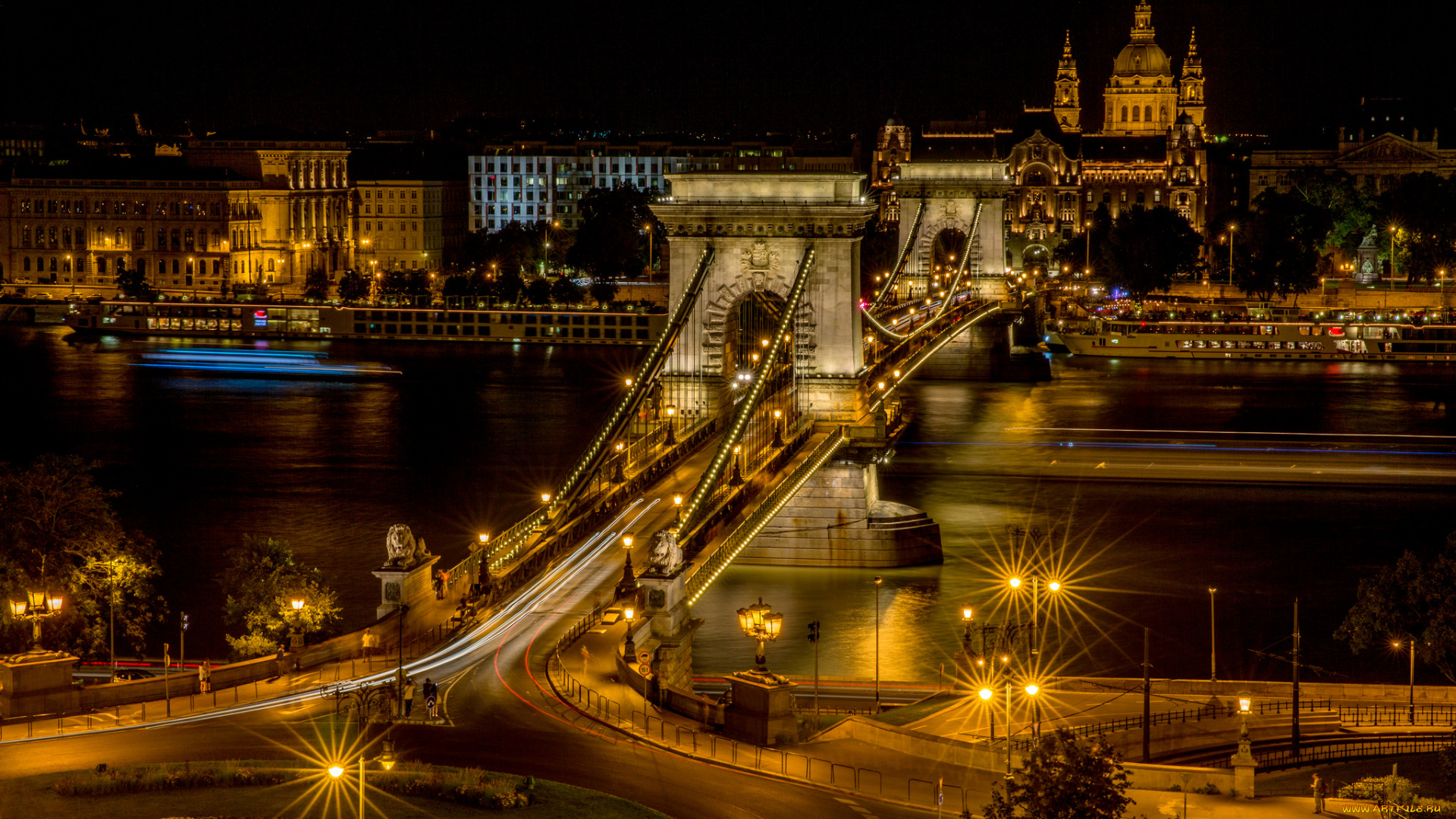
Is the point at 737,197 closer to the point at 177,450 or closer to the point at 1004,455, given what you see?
the point at 1004,455

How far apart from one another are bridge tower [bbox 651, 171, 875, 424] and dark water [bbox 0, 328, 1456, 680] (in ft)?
15.1

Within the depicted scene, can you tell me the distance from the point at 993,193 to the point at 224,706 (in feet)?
184

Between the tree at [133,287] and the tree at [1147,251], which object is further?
the tree at [133,287]

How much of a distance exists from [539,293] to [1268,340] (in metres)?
37.2

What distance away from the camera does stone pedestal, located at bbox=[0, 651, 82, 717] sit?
22.3 m

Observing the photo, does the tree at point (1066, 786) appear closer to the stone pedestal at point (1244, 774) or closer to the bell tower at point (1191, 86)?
the stone pedestal at point (1244, 774)

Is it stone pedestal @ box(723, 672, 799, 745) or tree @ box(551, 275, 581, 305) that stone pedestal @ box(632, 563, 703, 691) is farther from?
tree @ box(551, 275, 581, 305)

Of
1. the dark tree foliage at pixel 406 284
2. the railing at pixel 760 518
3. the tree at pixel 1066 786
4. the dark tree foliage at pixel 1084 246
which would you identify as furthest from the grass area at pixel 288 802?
the dark tree foliage at pixel 1084 246

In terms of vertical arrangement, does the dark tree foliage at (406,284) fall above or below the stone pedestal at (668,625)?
above

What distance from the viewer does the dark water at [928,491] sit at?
35.1m

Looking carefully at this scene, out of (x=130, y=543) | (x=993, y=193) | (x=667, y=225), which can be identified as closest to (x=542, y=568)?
(x=130, y=543)

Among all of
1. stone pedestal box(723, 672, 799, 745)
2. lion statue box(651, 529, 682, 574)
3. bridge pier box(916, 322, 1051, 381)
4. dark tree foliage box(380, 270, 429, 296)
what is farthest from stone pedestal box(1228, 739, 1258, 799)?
dark tree foliage box(380, 270, 429, 296)

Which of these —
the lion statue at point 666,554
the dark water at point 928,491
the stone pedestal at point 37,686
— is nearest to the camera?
the stone pedestal at point 37,686

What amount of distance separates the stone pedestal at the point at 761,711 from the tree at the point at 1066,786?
453 centimetres
